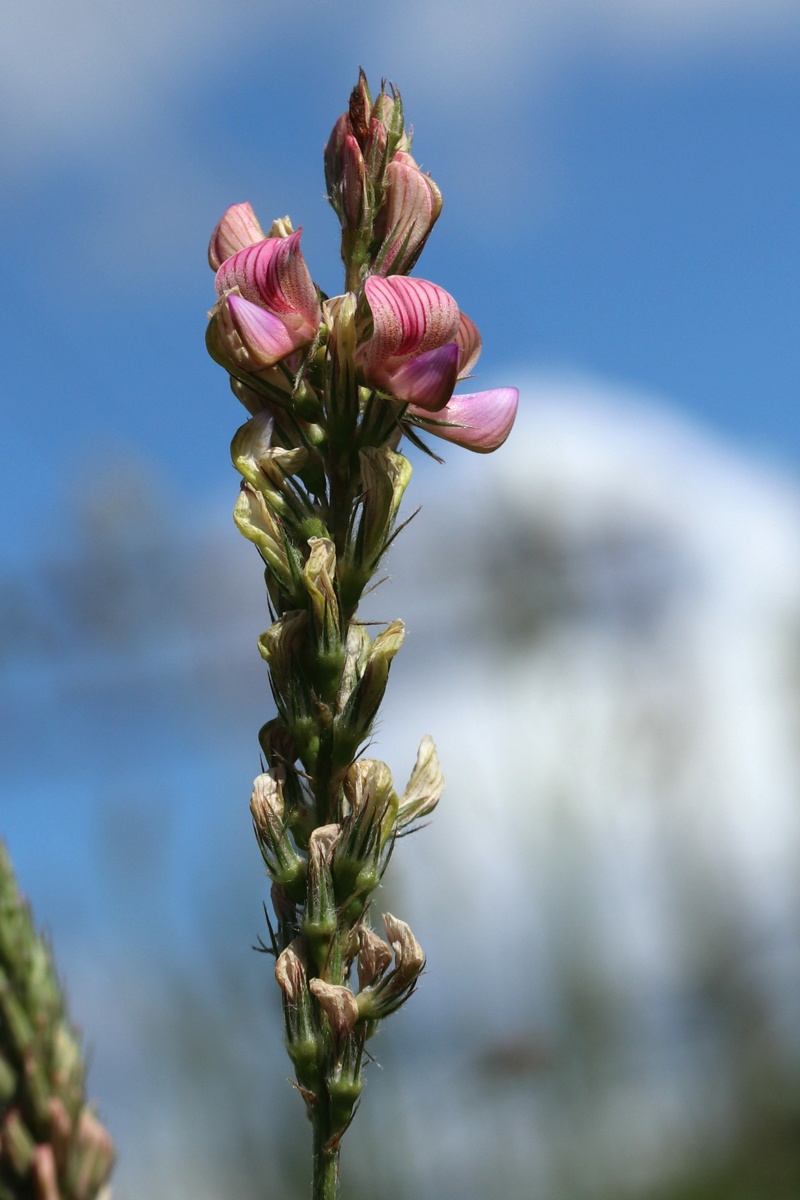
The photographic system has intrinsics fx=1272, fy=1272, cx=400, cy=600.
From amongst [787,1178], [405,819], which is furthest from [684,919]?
[405,819]

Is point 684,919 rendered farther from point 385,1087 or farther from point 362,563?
point 362,563

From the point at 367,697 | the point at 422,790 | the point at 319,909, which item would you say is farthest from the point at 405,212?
the point at 319,909

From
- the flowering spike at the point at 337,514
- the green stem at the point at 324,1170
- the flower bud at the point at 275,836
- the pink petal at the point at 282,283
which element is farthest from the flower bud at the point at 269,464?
the green stem at the point at 324,1170

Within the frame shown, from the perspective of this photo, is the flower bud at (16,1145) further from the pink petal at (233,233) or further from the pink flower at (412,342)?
the pink petal at (233,233)

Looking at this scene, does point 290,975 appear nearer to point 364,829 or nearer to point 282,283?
point 364,829

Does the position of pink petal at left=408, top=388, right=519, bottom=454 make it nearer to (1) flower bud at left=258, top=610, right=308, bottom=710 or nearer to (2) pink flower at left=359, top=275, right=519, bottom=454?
(2) pink flower at left=359, top=275, right=519, bottom=454

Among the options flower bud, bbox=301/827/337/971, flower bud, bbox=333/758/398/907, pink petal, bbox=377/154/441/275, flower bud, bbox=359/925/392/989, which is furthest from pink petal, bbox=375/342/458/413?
flower bud, bbox=359/925/392/989
